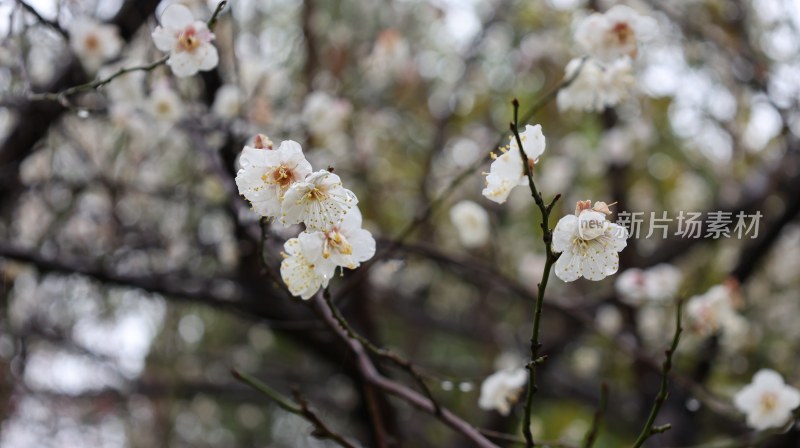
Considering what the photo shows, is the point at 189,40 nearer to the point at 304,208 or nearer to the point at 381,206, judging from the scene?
the point at 304,208

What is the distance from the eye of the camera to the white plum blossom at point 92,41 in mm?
1800

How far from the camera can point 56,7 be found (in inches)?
57.7

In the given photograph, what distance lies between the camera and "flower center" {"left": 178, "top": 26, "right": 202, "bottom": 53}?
3.94ft

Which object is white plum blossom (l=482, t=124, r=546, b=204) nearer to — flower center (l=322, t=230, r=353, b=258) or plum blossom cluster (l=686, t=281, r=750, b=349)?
flower center (l=322, t=230, r=353, b=258)

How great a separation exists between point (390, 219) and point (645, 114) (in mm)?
1219

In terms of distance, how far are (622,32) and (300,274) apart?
79 cm

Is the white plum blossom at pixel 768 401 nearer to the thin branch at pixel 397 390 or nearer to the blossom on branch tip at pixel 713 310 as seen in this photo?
the blossom on branch tip at pixel 713 310

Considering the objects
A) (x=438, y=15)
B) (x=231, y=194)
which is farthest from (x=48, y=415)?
(x=438, y=15)

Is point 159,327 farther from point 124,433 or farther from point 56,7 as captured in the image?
point 56,7

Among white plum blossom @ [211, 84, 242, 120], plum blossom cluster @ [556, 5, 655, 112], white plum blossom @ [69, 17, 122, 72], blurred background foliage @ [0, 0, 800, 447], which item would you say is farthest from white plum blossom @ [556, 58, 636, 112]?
white plum blossom @ [69, 17, 122, 72]

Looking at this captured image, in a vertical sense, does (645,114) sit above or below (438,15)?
above

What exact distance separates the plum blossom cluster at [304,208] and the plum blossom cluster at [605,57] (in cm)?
64

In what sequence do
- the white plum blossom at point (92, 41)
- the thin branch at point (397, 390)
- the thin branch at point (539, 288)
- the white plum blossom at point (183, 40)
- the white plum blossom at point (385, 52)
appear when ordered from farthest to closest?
1. the white plum blossom at point (385, 52)
2. the white plum blossom at point (92, 41)
3. the white plum blossom at point (183, 40)
4. the thin branch at point (397, 390)
5. the thin branch at point (539, 288)

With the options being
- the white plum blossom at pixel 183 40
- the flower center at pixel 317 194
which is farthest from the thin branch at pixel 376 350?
the white plum blossom at pixel 183 40
